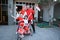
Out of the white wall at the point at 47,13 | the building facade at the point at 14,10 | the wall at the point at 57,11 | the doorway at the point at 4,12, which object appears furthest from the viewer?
the wall at the point at 57,11

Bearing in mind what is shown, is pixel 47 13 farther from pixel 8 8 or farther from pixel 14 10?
pixel 8 8

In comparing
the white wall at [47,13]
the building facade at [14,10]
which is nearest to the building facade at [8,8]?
the building facade at [14,10]

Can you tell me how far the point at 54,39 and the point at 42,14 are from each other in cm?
1148

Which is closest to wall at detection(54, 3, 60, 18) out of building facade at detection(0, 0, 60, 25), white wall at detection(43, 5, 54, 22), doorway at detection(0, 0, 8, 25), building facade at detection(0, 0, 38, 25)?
building facade at detection(0, 0, 60, 25)

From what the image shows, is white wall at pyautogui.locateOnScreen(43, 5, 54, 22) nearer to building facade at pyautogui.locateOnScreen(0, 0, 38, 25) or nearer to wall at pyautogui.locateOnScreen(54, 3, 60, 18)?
wall at pyautogui.locateOnScreen(54, 3, 60, 18)

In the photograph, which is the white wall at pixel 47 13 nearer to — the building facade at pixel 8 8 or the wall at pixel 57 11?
the wall at pixel 57 11

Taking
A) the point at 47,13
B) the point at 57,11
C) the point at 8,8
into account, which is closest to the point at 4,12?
the point at 8,8

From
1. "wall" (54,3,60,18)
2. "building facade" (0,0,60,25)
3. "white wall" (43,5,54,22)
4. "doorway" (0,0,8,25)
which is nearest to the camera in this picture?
"building facade" (0,0,60,25)

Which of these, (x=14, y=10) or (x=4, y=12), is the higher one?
(x=14, y=10)

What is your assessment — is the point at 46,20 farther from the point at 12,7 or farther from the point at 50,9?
the point at 12,7

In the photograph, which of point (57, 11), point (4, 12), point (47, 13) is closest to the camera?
point (4, 12)

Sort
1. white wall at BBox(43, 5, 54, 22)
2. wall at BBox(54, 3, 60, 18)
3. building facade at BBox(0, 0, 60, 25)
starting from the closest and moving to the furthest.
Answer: building facade at BBox(0, 0, 60, 25) → white wall at BBox(43, 5, 54, 22) → wall at BBox(54, 3, 60, 18)

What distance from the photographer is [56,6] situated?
20797 millimetres

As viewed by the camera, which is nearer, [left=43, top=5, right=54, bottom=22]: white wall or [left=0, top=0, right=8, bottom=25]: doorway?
[left=0, top=0, right=8, bottom=25]: doorway
